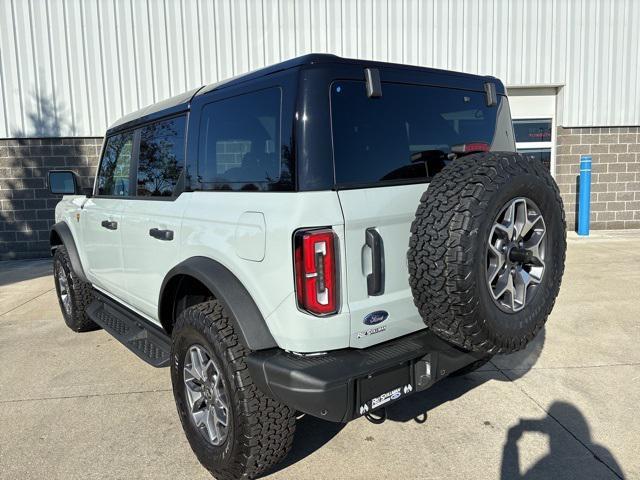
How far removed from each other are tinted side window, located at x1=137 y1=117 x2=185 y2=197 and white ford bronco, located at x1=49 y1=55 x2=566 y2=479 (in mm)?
164

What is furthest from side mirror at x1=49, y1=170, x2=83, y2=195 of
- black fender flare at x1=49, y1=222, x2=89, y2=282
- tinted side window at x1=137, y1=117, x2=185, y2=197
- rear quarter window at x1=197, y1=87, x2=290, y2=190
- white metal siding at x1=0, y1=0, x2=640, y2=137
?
white metal siding at x1=0, y1=0, x2=640, y2=137

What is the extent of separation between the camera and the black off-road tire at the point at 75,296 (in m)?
4.65

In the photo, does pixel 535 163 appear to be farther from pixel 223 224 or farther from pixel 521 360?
pixel 521 360

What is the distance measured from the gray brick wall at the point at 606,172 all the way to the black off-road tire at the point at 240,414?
9.79 m

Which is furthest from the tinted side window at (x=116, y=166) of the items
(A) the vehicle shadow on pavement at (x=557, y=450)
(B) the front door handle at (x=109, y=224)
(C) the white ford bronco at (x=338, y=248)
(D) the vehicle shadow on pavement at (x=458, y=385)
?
(A) the vehicle shadow on pavement at (x=557, y=450)

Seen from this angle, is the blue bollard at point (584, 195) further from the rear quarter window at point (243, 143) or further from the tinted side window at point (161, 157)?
the rear quarter window at point (243, 143)

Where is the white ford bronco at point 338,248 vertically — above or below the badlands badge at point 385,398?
above

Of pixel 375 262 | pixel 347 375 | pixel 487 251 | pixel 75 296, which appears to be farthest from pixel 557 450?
pixel 75 296

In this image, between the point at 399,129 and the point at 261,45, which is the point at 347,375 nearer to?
the point at 399,129

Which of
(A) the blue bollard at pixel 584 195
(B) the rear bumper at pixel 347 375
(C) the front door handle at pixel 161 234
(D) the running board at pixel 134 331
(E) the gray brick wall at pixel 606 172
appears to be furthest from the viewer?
(E) the gray brick wall at pixel 606 172

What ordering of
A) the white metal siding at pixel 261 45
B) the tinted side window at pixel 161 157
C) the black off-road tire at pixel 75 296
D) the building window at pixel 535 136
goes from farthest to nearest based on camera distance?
1. the building window at pixel 535 136
2. the white metal siding at pixel 261 45
3. the black off-road tire at pixel 75 296
4. the tinted side window at pixel 161 157

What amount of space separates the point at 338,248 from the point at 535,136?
9.90 meters

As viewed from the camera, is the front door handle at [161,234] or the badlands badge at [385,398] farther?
the front door handle at [161,234]

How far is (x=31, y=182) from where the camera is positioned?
9.35 meters
